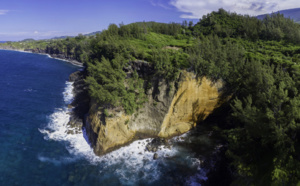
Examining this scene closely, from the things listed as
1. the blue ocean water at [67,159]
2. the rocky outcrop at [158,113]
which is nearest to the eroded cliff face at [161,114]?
the rocky outcrop at [158,113]

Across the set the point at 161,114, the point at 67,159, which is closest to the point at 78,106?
the point at 67,159

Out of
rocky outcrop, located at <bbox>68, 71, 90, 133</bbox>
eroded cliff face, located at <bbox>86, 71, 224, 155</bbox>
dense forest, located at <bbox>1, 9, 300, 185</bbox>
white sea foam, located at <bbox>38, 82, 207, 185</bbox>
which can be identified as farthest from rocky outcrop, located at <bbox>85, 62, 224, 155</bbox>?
rocky outcrop, located at <bbox>68, 71, 90, 133</bbox>

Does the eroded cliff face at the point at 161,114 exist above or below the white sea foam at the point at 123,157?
above

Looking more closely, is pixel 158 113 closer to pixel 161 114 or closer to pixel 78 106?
pixel 161 114

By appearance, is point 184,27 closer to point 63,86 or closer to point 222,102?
point 222,102

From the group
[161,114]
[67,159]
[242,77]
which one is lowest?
[67,159]

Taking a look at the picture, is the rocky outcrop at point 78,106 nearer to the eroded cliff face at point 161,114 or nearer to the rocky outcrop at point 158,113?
the rocky outcrop at point 158,113
